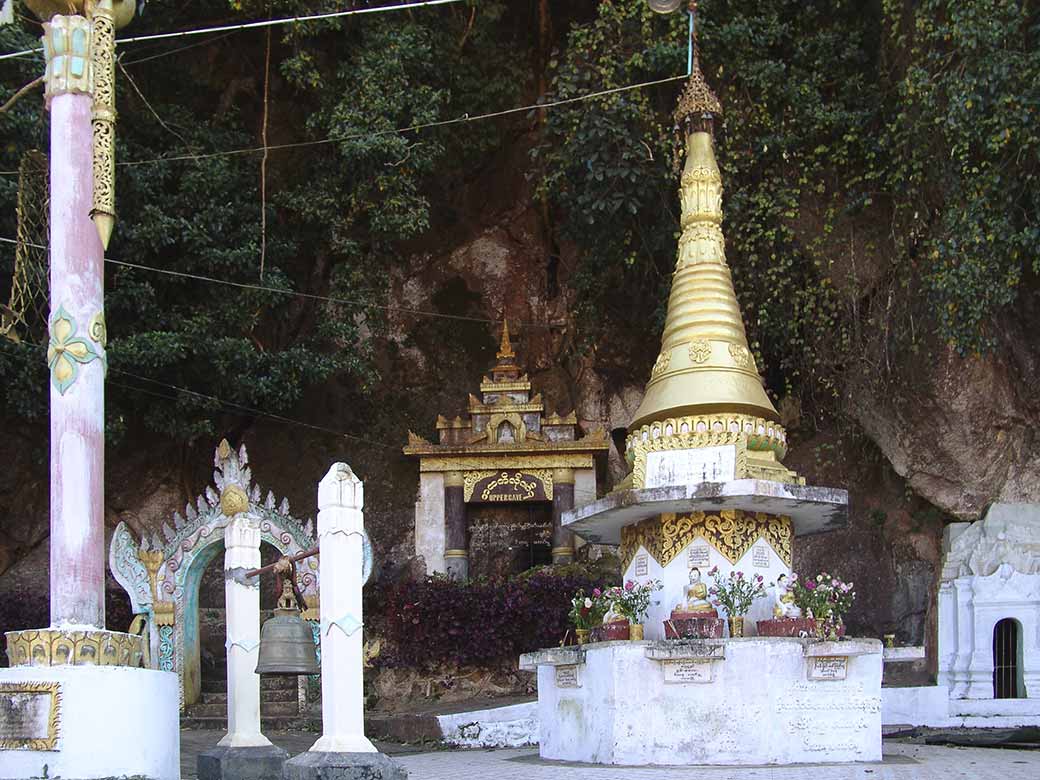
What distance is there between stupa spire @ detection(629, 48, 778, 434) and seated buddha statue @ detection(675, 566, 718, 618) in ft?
5.09

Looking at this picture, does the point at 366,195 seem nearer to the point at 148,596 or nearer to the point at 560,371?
the point at 560,371

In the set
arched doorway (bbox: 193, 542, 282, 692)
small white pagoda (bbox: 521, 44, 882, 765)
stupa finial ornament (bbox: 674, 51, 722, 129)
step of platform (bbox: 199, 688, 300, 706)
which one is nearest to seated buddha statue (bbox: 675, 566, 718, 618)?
small white pagoda (bbox: 521, 44, 882, 765)

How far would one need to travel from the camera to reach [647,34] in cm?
1838

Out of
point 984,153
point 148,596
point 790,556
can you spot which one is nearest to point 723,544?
point 790,556

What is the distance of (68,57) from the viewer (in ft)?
36.0

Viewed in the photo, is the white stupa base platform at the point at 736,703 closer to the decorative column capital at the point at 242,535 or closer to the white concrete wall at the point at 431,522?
the decorative column capital at the point at 242,535

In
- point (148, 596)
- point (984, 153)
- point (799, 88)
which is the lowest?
point (148, 596)

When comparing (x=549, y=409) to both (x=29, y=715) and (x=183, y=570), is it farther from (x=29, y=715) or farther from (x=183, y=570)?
(x=29, y=715)

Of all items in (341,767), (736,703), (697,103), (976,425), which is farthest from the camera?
(976,425)

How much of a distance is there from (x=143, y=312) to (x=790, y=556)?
9.49 meters

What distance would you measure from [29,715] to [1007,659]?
11438 millimetres

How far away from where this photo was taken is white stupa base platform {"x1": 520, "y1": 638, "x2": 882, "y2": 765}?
12.1 meters

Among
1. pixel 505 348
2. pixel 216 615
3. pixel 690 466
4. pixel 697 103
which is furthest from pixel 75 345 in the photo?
pixel 505 348

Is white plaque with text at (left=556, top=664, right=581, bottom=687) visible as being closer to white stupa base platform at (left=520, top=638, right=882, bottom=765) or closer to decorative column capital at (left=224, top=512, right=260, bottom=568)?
white stupa base platform at (left=520, top=638, right=882, bottom=765)
